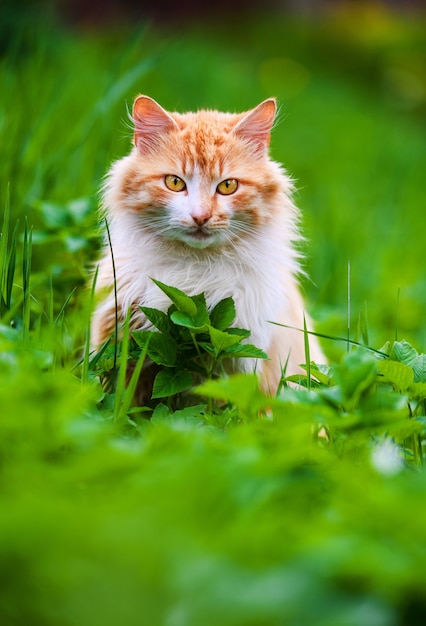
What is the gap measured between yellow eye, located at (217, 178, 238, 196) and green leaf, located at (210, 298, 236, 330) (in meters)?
0.30

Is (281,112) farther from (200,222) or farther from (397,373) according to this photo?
(397,373)

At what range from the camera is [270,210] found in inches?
71.6

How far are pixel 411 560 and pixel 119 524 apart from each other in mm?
286

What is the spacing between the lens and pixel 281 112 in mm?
6746

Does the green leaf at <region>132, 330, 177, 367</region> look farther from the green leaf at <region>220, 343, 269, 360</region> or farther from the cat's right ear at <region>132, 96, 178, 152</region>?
the cat's right ear at <region>132, 96, 178, 152</region>

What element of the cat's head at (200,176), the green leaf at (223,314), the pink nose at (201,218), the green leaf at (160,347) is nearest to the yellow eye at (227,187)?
the cat's head at (200,176)

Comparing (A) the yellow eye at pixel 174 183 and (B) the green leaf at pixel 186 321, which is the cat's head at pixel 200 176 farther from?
(B) the green leaf at pixel 186 321

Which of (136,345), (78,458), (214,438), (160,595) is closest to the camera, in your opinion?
(160,595)

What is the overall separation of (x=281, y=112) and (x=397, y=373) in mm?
5755

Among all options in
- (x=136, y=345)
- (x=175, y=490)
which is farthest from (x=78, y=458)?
(x=136, y=345)

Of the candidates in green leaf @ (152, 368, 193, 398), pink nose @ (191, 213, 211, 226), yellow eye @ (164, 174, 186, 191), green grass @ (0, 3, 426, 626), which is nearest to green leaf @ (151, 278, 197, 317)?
green grass @ (0, 3, 426, 626)

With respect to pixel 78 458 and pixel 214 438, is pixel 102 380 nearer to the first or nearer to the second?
pixel 214 438

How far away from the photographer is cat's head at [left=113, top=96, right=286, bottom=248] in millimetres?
1678

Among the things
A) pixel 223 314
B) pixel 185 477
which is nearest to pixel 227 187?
pixel 223 314
